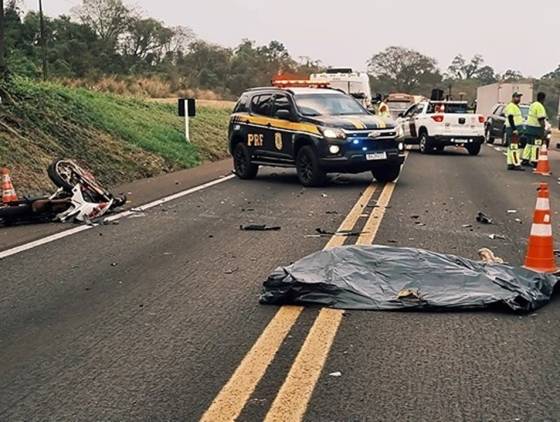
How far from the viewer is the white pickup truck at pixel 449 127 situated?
2412 cm

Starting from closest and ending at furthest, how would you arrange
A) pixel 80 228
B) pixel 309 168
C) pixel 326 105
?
pixel 80 228, pixel 309 168, pixel 326 105

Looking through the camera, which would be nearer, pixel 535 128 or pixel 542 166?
pixel 542 166

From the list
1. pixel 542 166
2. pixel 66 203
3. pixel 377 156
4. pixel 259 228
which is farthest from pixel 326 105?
pixel 66 203

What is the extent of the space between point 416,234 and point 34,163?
844 cm

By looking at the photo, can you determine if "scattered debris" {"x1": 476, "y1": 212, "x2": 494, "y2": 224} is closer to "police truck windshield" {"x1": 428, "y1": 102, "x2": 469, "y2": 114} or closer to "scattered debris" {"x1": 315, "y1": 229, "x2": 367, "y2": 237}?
"scattered debris" {"x1": 315, "y1": 229, "x2": 367, "y2": 237}

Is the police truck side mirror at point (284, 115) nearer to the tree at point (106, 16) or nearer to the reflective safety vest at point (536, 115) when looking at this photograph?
the reflective safety vest at point (536, 115)

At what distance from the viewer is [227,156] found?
24.3 meters

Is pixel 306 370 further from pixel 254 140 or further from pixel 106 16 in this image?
pixel 106 16

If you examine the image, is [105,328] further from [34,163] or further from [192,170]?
[192,170]

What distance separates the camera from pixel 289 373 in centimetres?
454

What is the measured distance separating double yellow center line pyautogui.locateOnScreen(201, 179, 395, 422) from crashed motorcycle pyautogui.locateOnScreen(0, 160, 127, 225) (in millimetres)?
5648

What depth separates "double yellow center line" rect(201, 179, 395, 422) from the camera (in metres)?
4.00

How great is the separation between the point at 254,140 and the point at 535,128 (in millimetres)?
7191

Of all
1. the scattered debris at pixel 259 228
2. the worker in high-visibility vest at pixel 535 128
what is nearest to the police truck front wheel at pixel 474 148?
the worker in high-visibility vest at pixel 535 128
